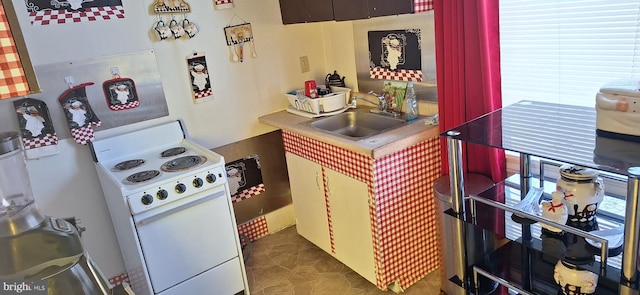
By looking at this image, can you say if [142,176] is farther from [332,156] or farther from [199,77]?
[332,156]

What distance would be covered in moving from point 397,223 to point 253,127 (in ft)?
4.01

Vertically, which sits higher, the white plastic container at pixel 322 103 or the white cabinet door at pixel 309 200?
the white plastic container at pixel 322 103

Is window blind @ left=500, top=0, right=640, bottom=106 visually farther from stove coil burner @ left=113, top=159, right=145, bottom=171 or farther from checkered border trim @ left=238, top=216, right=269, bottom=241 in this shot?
stove coil burner @ left=113, top=159, right=145, bottom=171

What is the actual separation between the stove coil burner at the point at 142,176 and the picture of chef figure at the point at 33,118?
21.4 inches

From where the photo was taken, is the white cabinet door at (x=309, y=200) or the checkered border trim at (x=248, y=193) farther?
the checkered border trim at (x=248, y=193)

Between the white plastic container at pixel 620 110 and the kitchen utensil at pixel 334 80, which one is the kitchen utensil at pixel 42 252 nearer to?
the white plastic container at pixel 620 110

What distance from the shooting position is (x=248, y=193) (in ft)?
10.6

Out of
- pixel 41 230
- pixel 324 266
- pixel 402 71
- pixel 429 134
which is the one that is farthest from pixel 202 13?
pixel 41 230

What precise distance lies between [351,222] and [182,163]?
97 centimetres

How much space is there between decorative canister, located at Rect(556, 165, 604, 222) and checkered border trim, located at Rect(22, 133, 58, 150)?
7.98 ft

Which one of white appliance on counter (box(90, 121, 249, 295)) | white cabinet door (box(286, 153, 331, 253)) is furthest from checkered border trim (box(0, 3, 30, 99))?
white cabinet door (box(286, 153, 331, 253))

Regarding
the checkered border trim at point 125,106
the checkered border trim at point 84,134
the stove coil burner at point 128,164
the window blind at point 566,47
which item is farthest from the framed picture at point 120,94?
the window blind at point 566,47

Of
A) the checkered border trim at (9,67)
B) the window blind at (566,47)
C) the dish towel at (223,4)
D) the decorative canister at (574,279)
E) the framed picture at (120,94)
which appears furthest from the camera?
the dish towel at (223,4)

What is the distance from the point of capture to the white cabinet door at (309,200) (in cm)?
280
